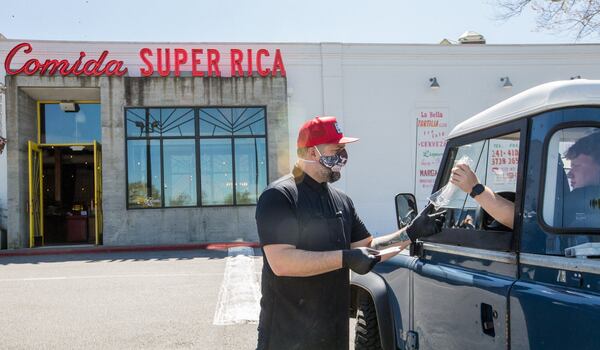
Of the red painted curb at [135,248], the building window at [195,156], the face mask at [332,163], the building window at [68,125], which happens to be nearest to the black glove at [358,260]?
the face mask at [332,163]

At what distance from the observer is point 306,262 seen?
7.59 feet

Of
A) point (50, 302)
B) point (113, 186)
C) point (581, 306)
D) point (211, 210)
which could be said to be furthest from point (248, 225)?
point (581, 306)

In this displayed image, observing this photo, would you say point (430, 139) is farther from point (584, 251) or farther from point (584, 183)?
point (584, 251)

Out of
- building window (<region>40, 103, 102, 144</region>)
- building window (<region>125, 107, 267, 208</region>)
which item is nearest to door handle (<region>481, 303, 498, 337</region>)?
building window (<region>125, 107, 267, 208</region>)

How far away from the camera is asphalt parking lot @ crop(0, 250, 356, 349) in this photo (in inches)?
211

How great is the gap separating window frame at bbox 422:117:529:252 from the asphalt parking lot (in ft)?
9.78

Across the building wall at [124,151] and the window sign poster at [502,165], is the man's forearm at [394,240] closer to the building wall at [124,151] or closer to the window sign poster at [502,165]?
the window sign poster at [502,165]

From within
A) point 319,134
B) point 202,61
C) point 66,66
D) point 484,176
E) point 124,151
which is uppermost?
point 202,61

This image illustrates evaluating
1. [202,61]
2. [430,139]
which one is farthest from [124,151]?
[430,139]

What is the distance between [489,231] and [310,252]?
31.5 inches

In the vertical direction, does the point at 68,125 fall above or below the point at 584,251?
above

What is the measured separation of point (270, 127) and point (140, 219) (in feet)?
14.6

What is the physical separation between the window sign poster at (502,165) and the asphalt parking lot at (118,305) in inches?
127

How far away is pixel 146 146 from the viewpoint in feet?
49.2
